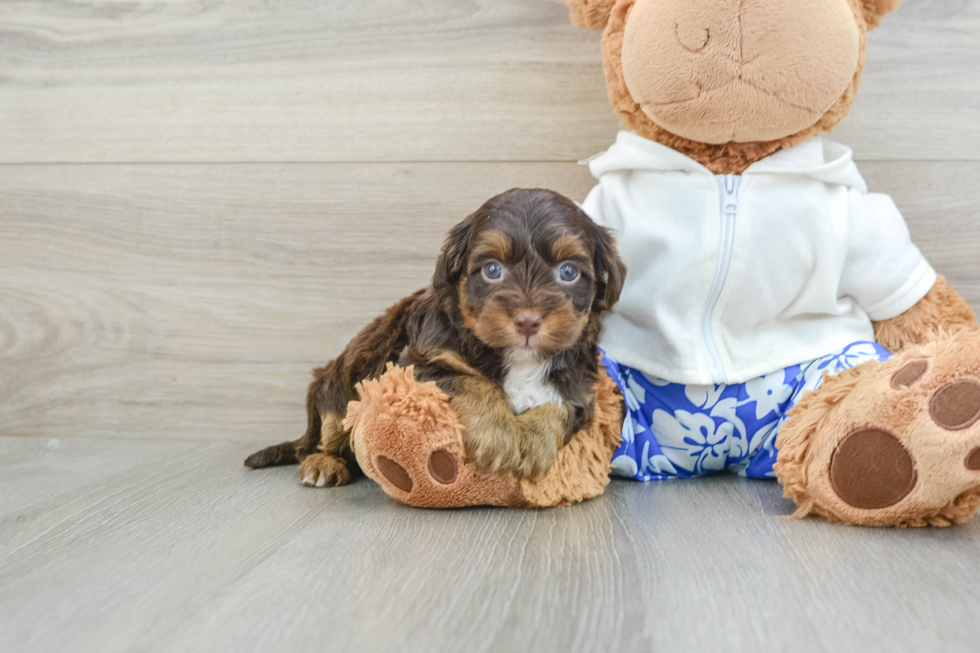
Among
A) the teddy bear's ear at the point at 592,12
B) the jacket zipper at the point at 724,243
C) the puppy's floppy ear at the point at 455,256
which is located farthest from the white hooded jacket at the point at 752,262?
the puppy's floppy ear at the point at 455,256

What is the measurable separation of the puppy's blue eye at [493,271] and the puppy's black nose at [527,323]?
0.11 m

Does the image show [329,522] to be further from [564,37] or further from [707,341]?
[564,37]

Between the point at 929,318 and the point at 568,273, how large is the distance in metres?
0.77

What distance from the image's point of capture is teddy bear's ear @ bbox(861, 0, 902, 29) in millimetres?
1478

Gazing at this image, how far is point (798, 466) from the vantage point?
4.34ft

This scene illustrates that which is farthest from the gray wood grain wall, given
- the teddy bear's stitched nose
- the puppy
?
the teddy bear's stitched nose

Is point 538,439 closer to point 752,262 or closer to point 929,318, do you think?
point 752,262

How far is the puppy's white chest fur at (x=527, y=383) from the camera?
1394 mm

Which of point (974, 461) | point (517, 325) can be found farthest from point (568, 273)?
point (974, 461)

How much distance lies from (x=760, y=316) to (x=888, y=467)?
0.43m

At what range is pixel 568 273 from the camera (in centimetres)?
133

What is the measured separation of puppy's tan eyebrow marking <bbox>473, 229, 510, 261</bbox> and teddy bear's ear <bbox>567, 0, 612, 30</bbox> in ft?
1.84

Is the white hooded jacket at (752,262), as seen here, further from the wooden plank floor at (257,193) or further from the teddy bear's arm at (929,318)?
the wooden plank floor at (257,193)

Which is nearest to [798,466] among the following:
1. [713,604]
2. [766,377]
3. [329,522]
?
[766,377]
